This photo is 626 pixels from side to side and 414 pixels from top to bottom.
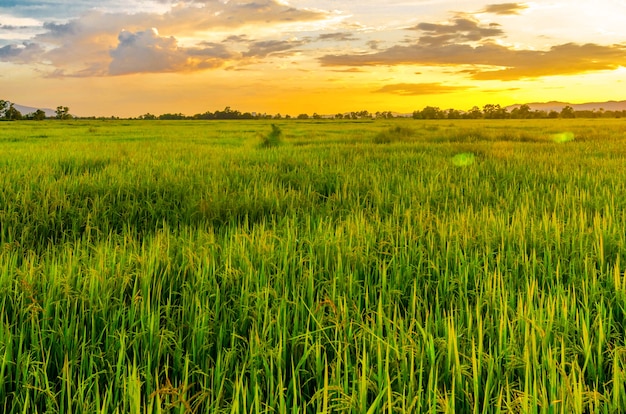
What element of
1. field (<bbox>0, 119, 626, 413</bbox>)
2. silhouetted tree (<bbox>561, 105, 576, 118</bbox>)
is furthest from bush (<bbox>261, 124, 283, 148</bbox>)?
silhouetted tree (<bbox>561, 105, 576, 118</bbox>)

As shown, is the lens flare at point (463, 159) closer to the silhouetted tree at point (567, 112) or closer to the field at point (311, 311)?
the field at point (311, 311)

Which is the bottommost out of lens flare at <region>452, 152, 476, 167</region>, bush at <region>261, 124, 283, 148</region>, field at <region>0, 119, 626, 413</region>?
field at <region>0, 119, 626, 413</region>

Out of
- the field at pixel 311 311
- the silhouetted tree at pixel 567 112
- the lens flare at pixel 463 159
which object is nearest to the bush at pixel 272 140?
the lens flare at pixel 463 159

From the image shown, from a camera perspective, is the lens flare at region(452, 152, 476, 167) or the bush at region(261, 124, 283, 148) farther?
the bush at region(261, 124, 283, 148)

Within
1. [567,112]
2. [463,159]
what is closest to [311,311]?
[463,159]

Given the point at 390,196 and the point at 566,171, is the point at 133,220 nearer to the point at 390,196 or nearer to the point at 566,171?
the point at 390,196

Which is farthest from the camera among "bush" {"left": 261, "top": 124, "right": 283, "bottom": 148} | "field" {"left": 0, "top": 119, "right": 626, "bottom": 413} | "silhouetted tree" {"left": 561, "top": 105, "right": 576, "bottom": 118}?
"silhouetted tree" {"left": 561, "top": 105, "right": 576, "bottom": 118}

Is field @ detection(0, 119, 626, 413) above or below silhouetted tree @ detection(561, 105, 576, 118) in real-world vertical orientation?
below

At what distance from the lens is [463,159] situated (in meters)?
8.95

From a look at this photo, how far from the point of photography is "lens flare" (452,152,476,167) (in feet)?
26.7

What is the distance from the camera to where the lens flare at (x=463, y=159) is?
815 centimetres

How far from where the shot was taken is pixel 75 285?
7.70 ft

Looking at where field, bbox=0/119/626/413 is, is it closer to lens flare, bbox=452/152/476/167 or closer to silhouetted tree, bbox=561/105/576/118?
lens flare, bbox=452/152/476/167

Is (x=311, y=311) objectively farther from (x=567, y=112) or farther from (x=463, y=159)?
(x=567, y=112)
